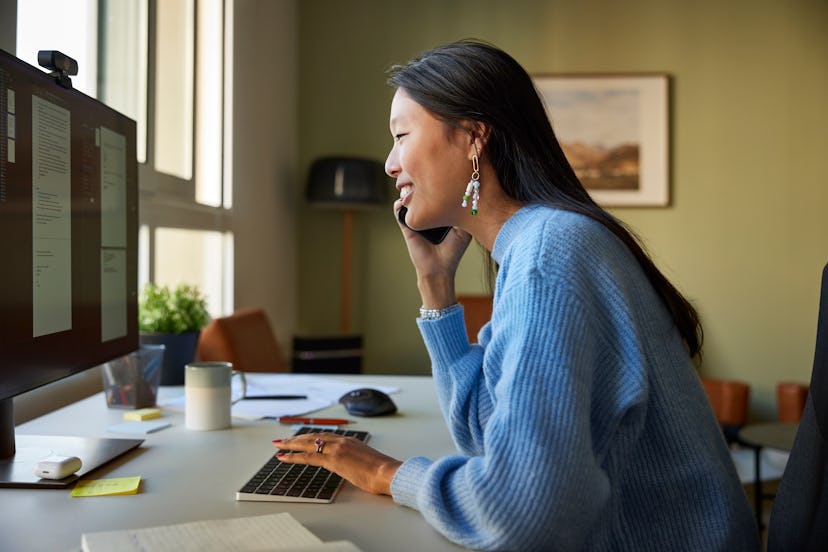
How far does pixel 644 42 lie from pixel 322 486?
146 inches

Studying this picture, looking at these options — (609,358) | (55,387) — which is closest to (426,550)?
(609,358)

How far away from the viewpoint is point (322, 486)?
932 millimetres

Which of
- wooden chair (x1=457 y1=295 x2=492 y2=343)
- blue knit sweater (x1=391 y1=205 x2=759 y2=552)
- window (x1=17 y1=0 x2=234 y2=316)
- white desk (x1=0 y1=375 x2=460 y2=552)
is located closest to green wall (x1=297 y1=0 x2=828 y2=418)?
wooden chair (x1=457 y1=295 x2=492 y2=343)

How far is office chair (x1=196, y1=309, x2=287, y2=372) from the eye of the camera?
2059 mm

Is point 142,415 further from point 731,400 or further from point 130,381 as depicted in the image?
point 731,400

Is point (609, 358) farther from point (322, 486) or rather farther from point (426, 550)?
point (322, 486)

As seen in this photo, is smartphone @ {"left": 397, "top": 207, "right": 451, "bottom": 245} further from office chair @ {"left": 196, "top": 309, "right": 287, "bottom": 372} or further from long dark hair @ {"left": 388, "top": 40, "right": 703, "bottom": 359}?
office chair @ {"left": 196, "top": 309, "right": 287, "bottom": 372}

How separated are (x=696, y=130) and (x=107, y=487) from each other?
378 cm

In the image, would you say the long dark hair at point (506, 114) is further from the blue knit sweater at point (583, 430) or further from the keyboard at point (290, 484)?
the keyboard at point (290, 484)

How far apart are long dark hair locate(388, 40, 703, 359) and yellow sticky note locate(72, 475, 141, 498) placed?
614 mm

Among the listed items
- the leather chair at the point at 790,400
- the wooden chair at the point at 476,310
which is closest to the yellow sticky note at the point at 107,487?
the wooden chair at the point at 476,310

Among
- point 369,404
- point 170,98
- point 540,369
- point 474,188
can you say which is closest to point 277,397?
point 369,404

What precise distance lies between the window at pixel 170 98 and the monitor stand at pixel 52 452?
2.63ft

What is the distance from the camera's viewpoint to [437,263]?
1.30 metres
